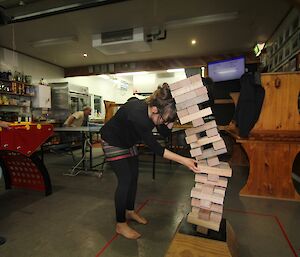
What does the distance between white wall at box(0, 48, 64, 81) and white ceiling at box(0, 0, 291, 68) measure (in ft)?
0.84

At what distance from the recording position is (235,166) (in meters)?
4.26

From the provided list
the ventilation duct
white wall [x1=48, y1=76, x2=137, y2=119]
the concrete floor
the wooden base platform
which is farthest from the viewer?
white wall [x1=48, y1=76, x2=137, y2=119]

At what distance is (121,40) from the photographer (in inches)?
169

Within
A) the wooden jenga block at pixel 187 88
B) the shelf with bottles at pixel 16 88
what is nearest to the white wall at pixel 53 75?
the shelf with bottles at pixel 16 88

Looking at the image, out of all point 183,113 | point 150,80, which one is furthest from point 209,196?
point 150,80

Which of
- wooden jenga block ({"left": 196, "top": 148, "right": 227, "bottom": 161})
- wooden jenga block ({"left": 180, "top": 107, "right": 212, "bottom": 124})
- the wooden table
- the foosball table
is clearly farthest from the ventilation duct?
wooden jenga block ({"left": 196, "top": 148, "right": 227, "bottom": 161})

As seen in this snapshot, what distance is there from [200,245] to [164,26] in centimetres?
397

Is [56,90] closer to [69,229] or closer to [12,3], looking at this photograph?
[12,3]

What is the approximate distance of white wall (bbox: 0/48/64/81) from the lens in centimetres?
552

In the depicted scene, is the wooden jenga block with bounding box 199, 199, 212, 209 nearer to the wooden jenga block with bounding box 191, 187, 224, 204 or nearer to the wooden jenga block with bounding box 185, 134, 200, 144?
the wooden jenga block with bounding box 191, 187, 224, 204

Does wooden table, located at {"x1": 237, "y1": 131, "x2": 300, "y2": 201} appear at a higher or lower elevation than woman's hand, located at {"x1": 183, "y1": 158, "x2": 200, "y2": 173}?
lower

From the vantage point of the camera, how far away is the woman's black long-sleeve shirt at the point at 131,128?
1441 millimetres

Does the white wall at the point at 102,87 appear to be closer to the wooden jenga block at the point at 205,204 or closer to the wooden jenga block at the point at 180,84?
the wooden jenga block at the point at 180,84

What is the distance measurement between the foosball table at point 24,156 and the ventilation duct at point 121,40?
2.45 m
